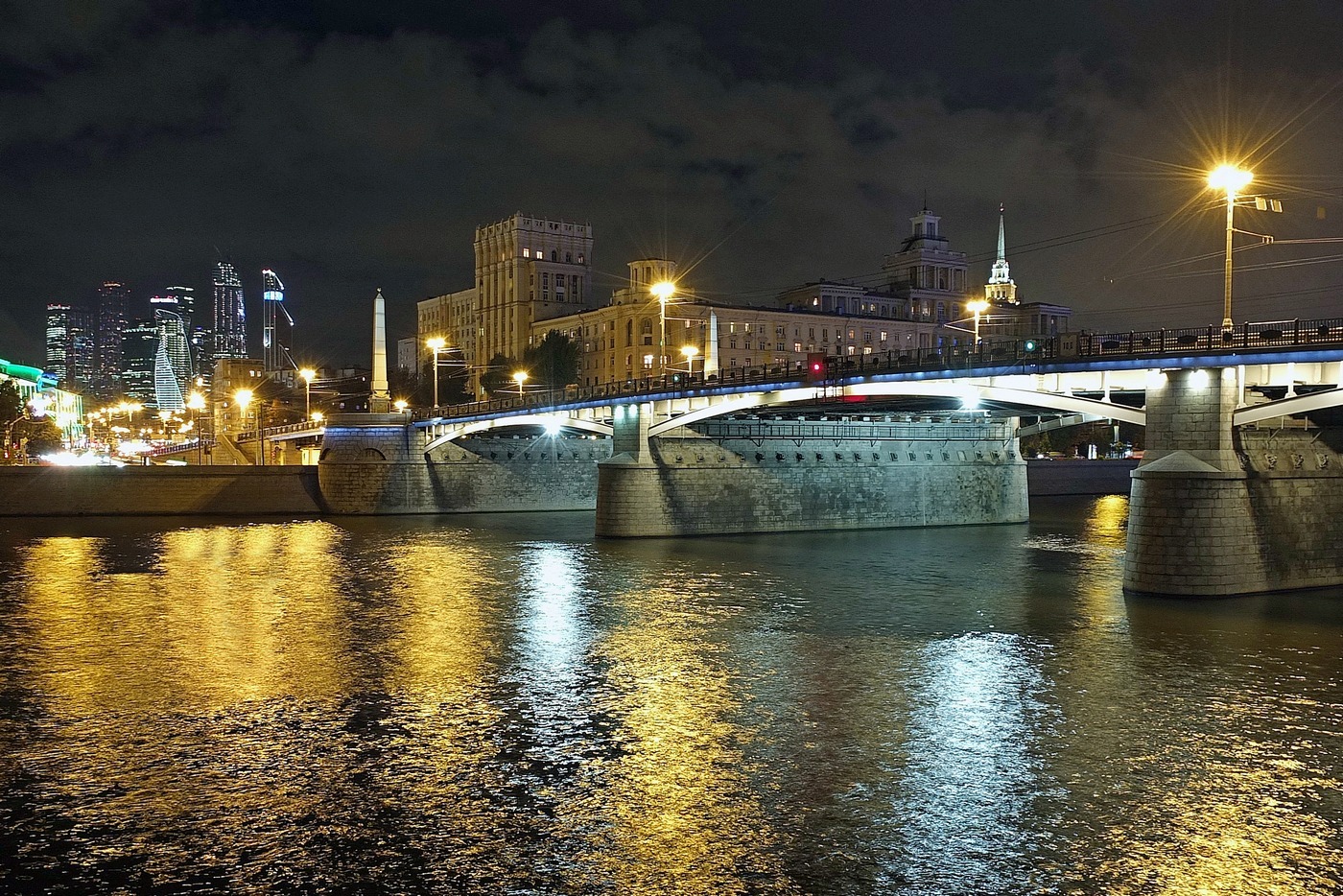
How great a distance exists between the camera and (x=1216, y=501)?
28078 mm

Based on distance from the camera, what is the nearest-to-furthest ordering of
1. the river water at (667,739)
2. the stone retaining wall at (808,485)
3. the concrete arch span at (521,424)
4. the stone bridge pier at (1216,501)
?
the river water at (667,739) → the stone bridge pier at (1216,501) → the stone retaining wall at (808,485) → the concrete arch span at (521,424)

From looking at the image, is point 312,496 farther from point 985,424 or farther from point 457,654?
point 457,654

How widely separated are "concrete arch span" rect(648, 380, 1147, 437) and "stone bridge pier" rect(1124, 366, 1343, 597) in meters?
1.37

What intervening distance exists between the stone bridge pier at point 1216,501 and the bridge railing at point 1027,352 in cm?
93

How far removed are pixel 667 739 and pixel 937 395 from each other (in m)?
23.3

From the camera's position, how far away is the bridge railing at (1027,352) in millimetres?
27031

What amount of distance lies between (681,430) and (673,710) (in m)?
31.4

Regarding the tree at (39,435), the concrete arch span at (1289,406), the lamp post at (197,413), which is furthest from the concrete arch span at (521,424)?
the tree at (39,435)

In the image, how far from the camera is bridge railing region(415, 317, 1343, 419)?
27.0m

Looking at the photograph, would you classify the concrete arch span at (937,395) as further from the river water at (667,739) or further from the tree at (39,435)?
the tree at (39,435)

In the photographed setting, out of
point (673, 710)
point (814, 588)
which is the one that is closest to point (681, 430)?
point (814, 588)

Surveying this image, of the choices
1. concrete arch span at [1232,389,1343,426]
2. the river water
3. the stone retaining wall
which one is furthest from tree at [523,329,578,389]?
concrete arch span at [1232,389,1343,426]

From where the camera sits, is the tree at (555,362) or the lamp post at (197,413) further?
the tree at (555,362)

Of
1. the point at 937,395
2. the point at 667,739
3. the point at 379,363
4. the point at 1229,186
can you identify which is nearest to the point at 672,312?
the point at 379,363
